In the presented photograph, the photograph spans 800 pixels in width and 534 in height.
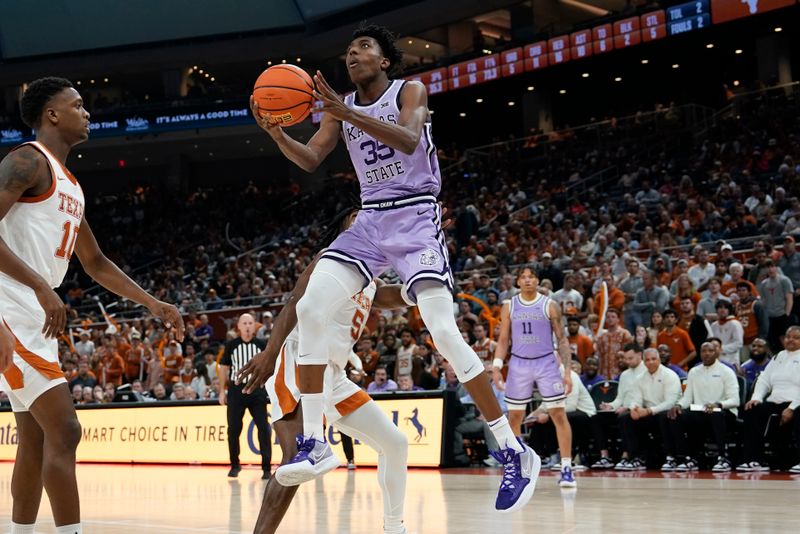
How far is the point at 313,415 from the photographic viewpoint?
468 centimetres

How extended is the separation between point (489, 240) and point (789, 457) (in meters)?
10.9

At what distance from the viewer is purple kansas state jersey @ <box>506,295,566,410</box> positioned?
32.5 ft

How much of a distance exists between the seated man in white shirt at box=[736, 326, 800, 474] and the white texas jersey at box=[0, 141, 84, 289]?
26.9ft

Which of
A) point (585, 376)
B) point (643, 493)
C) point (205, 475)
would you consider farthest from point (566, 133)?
point (643, 493)

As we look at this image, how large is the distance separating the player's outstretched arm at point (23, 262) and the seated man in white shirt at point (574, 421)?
8415 mm

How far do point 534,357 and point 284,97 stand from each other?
572 centimetres

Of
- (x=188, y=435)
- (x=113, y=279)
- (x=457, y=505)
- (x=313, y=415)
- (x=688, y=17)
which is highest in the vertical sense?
(x=688, y=17)

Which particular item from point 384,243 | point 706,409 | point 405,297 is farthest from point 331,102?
point 706,409

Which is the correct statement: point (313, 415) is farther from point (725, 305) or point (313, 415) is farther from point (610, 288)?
point (610, 288)

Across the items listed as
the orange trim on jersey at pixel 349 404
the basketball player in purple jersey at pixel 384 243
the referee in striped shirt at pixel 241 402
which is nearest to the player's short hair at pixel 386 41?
the basketball player in purple jersey at pixel 384 243

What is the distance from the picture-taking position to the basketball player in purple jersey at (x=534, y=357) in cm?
990

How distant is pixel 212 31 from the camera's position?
3366cm

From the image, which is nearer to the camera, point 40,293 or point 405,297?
point 40,293

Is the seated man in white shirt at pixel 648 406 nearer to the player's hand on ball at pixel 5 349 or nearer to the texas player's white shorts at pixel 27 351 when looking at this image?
the texas player's white shorts at pixel 27 351
